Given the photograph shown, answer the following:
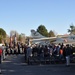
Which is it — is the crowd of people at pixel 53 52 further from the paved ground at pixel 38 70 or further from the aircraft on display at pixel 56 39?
the aircraft on display at pixel 56 39

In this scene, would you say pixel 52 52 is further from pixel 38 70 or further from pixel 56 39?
pixel 56 39

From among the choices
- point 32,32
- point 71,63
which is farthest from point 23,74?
point 32,32

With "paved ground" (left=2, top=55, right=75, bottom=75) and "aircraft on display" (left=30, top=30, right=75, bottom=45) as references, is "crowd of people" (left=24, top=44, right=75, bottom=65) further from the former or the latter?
"aircraft on display" (left=30, top=30, right=75, bottom=45)

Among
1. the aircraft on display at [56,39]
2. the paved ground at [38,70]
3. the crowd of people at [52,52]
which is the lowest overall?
the paved ground at [38,70]

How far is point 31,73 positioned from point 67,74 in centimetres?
255

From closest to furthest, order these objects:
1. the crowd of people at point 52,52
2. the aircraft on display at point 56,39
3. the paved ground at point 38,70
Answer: the paved ground at point 38,70 < the crowd of people at point 52,52 < the aircraft on display at point 56,39

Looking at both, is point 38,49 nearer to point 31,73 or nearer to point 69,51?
point 69,51

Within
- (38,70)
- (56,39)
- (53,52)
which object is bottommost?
(38,70)

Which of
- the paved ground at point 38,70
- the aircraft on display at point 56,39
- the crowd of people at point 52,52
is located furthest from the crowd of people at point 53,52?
the aircraft on display at point 56,39

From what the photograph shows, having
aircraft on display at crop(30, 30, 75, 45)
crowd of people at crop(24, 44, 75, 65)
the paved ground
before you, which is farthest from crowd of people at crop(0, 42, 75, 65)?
aircraft on display at crop(30, 30, 75, 45)

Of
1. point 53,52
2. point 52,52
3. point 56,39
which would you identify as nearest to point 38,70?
point 52,52

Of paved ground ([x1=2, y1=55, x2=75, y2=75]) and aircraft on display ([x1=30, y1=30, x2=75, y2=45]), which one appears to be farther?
aircraft on display ([x1=30, y1=30, x2=75, y2=45])

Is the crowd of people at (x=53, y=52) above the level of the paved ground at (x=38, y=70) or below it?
above

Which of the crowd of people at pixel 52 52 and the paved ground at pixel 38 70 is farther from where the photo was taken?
the crowd of people at pixel 52 52
